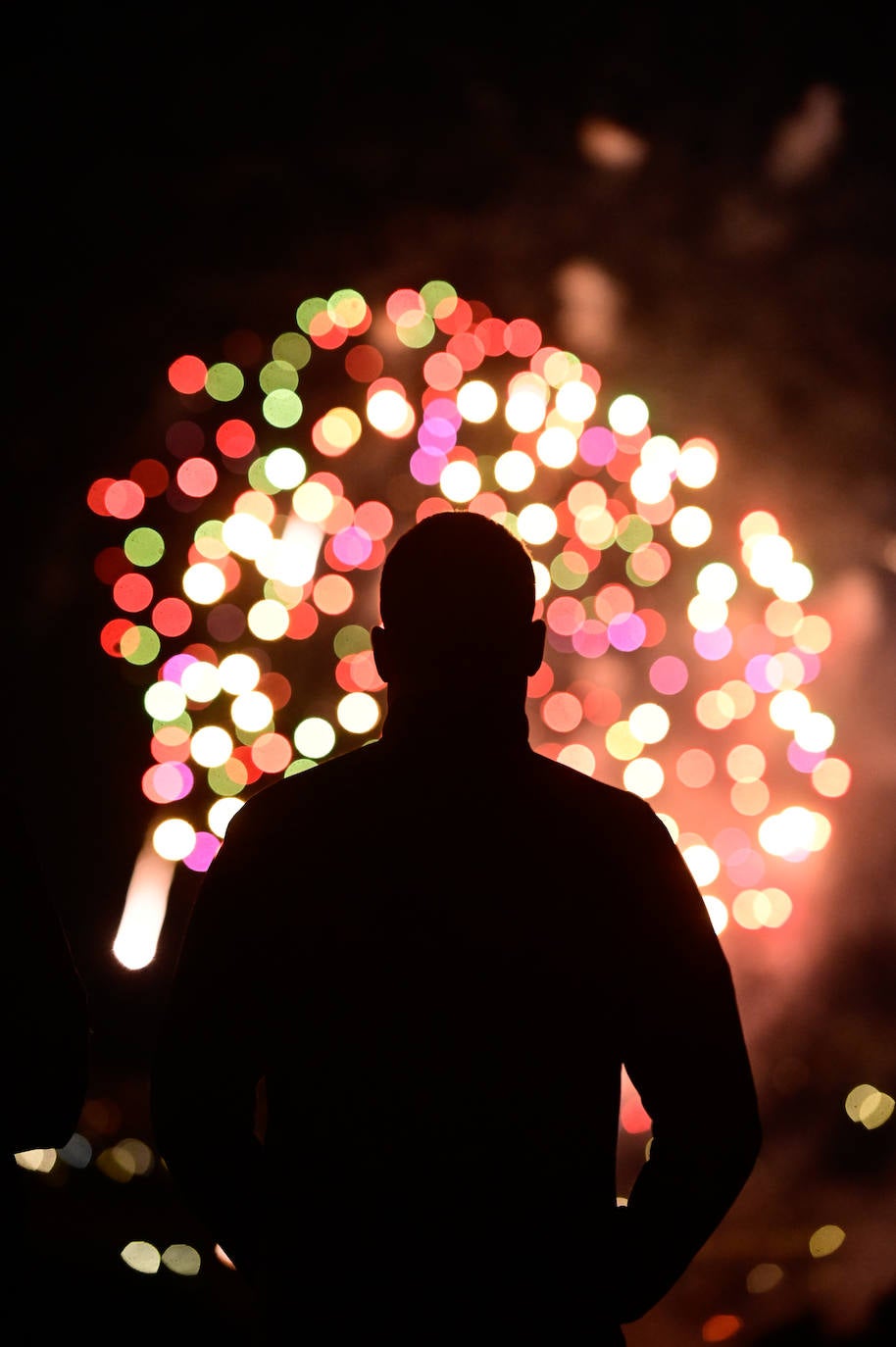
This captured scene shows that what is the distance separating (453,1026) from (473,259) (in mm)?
6801

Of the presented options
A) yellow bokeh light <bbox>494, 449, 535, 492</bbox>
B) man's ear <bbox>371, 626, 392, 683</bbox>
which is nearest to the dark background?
yellow bokeh light <bbox>494, 449, 535, 492</bbox>

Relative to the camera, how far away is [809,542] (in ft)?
24.4

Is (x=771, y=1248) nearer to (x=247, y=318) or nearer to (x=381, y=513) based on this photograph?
(x=381, y=513)

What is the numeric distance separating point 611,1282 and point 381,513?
653 cm

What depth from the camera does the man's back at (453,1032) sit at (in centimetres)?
123

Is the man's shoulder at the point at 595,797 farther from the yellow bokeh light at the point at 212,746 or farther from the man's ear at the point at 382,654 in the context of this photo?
the yellow bokeh light at the point at 212,746

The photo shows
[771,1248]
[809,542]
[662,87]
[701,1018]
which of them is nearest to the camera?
[701,1018]

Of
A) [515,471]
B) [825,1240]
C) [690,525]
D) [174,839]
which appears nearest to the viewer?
[825,1240]

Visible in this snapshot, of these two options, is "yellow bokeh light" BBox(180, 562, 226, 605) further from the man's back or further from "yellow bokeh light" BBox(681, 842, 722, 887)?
the man's back

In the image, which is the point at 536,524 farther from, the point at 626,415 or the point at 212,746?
the point at 212,746

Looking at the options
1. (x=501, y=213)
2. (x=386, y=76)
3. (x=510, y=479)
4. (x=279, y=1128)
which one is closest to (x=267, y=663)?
(x=510, y=479)

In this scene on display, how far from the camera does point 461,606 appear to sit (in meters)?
1.35

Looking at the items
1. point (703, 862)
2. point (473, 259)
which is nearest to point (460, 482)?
point (473, 259)

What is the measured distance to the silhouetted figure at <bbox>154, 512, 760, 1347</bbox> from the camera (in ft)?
4.05
